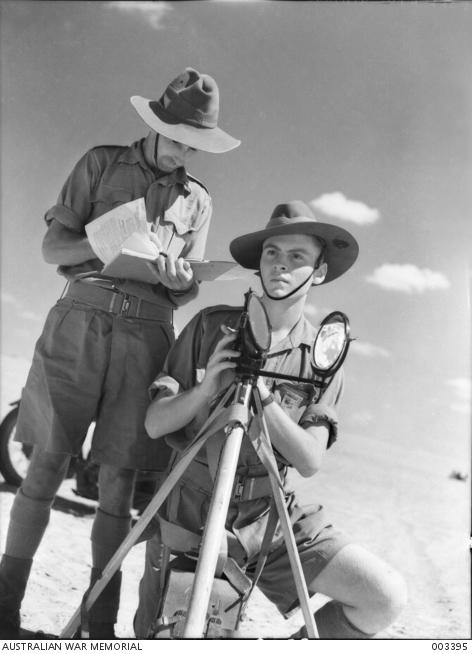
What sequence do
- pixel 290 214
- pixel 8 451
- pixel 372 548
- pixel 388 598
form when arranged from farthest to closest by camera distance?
pixel 372 548
pixel 8 451
pixel 290 214
pixel 388 598

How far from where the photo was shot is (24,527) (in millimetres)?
2363

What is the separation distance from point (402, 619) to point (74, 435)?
7.69ft

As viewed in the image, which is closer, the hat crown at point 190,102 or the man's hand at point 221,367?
the man's hand at point 221,367

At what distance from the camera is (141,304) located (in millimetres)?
2445

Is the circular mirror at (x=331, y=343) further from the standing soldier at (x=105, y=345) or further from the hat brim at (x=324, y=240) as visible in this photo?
the standing soldier at (x=105, y=345)

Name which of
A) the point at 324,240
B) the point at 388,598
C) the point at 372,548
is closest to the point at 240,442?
the point at 388,598

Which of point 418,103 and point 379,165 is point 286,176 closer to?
point 379,165

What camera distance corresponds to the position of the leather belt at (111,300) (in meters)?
2.42

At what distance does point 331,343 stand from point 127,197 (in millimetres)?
1078

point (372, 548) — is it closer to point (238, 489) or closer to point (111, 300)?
point (238, 489)

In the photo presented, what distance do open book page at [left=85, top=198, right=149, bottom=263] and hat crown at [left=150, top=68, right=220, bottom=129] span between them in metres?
0.39

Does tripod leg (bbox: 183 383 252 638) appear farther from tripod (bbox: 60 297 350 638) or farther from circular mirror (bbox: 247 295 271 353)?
circular mirror (bbox: 247 295 271 353)

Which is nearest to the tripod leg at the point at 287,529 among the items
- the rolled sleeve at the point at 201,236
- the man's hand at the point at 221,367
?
the man's hand at the point at 221,367

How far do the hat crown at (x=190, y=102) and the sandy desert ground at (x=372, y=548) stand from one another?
82.2 inches
